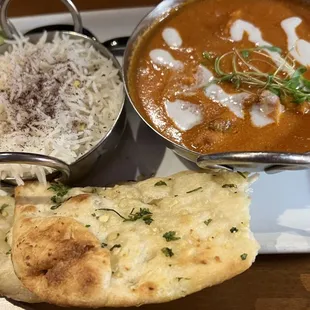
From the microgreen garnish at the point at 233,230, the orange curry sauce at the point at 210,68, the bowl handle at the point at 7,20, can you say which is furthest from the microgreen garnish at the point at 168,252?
the bowl handle at the point at 7,20

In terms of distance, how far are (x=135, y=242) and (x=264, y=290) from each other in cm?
74

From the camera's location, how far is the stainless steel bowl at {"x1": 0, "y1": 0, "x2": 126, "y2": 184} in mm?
2217

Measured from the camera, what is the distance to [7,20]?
9.68 feet

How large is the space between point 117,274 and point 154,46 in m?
1.31

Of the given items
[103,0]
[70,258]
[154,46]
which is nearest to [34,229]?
[70,258]

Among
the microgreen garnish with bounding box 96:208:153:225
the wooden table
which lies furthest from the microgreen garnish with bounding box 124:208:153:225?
the wooden table

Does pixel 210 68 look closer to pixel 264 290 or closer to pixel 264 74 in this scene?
pixel 264 74

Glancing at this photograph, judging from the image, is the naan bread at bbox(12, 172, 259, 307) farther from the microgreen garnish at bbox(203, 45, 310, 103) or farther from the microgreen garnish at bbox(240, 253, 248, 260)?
the microgreen garnish at bbox(203, 45, 310, 103)

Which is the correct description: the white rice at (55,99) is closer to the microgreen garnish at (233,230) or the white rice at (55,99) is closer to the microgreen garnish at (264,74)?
the microgreen garnish at (264,74)

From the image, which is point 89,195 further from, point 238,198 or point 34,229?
point 238,198

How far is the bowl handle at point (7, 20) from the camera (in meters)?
2.80

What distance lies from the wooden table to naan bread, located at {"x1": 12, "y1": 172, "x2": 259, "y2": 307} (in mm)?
431

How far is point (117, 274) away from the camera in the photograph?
2.04 metres

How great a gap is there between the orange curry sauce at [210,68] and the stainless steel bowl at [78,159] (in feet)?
0.63
